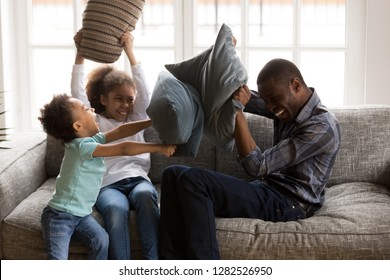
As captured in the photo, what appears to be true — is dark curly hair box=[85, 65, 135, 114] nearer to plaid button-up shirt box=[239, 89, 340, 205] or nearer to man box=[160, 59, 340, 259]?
man box=[160, 59, 340, 259]

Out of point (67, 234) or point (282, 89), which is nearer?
point (67, 234)

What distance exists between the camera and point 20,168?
3039 millimetres

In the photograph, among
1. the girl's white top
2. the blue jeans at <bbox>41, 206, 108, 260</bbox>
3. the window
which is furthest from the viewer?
the window

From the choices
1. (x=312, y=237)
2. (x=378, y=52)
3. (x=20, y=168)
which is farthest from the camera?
(x=378, y=52)

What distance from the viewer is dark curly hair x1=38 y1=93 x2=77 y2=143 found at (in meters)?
2.67

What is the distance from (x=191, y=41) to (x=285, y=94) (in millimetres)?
1195

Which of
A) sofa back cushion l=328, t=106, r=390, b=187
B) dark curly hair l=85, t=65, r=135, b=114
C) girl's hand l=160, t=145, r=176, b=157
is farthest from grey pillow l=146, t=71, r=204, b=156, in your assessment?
sofa back cushion l=328, t=106, r=390, b=187

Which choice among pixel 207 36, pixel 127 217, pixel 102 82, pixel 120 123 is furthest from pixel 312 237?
pixel 207 36

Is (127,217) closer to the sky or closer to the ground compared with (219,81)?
closer to the ground

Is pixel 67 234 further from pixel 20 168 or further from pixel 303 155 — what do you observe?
pixel 303 155

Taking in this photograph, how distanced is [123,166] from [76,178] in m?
0.42

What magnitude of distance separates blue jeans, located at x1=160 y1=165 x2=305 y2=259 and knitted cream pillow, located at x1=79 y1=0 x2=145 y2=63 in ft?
1.65

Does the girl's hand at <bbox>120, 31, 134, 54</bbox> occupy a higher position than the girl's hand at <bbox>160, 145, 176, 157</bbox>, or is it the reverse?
the girl's hand at <bbox>120, 31, 134, 54</bbox>
